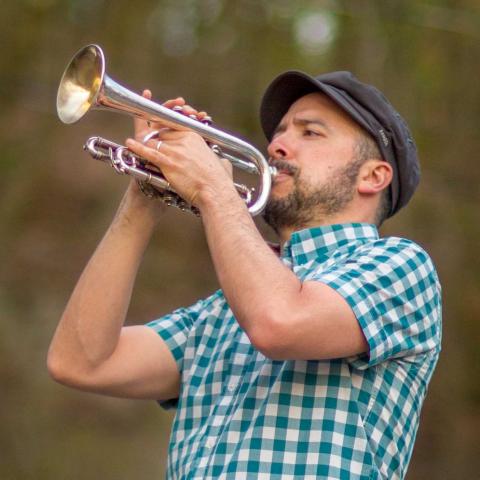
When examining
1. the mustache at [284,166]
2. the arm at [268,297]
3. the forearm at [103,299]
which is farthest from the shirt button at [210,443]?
the mustache at [284,166]

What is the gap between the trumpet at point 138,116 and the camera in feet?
9.16

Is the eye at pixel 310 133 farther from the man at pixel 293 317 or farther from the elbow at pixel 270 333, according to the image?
the elbow at pixel 270 333

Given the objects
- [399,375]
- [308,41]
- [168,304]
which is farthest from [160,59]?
[399,375]

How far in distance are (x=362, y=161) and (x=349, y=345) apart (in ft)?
2.39

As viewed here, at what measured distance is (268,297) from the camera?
248 cm

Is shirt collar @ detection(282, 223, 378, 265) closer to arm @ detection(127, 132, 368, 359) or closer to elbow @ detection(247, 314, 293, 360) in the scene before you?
arm @ detection(127, 132, 368, 359)

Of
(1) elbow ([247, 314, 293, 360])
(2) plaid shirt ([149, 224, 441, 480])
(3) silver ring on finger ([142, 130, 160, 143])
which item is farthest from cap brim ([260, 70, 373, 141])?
(1) elbow ([247, 314, 293, 360])

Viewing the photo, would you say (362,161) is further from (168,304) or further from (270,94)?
(168,304)

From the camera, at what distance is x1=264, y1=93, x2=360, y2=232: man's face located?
3.00 meters

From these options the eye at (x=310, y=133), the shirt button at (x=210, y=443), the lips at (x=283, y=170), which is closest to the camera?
the shirt button at (x=210, y=443)

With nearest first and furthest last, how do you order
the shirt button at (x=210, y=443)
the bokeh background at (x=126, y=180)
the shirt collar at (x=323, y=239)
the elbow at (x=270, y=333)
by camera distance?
the elbow at (x=270, y=333)
the shirt button at (x=210, y=443)
the shirt collar at (x=323, y=239)
the bokeh background at (x=126, y=180)

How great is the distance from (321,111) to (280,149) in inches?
6.9

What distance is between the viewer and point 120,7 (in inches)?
254

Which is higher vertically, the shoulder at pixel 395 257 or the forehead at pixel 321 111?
the forehead at pixel 321 111
